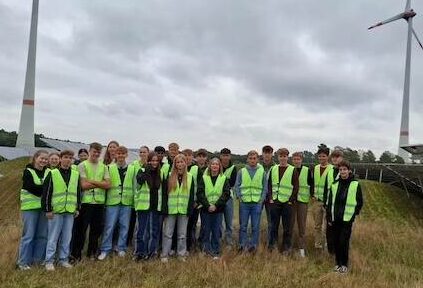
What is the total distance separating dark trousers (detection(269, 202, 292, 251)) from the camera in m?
8.95

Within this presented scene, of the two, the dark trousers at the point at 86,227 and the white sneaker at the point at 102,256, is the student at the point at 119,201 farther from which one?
the dark trousers at the point at 86,227

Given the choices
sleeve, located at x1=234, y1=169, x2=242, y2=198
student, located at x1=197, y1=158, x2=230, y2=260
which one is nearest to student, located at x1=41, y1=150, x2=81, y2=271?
student, located at x1=197, y1=158, x2=230, y2=260

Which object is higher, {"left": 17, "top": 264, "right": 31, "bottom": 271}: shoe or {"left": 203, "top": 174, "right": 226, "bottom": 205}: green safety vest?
{"left": 203, "top": 174, "right": 226, "bottom": 205}: green safety vest

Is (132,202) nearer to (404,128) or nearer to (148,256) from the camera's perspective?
(148,256)

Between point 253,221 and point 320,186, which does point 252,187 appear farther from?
point 320,186

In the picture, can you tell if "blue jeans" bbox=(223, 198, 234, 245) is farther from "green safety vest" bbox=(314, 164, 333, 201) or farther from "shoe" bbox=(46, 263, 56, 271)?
"shoe" bbox=(46, 263, 56, 271)

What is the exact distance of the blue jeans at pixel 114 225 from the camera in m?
8.12

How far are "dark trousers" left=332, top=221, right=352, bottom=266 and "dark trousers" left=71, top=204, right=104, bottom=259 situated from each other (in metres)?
3.73

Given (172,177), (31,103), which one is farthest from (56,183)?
(31,103)

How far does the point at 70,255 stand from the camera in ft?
26.0

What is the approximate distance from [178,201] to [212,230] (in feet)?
2.94

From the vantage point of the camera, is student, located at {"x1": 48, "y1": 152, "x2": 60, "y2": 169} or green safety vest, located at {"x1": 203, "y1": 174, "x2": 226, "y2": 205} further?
green safety vest, located at {"x1": 203, "y1": 174, "x2": 226, "y2": 205}

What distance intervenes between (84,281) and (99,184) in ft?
5.54

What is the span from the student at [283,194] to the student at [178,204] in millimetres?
1567
